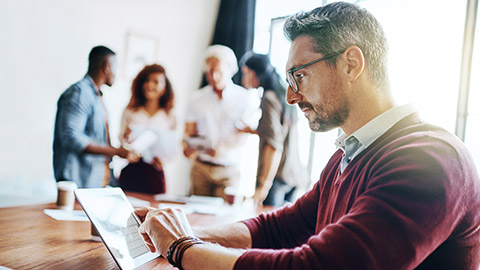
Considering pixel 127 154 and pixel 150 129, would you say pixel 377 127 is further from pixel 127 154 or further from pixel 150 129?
pixel 150 129

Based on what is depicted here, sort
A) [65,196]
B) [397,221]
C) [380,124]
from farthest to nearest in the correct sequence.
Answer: [65,196], [380,124], [397,221]

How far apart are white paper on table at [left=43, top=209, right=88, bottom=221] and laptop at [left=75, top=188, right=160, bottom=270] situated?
0.38 metres

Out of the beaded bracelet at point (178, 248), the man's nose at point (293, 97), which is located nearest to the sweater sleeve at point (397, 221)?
the beaded bracelet at point (178, 248)

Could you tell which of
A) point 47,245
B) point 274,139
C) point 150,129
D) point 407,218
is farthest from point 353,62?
point 150,129

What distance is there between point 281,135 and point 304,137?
106 centimetres

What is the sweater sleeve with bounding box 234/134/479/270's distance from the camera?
0.60 meters

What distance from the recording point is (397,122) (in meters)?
0.86

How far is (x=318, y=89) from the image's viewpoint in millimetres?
998

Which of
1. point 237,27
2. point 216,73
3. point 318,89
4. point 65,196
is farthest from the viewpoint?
Answer: point 237,27

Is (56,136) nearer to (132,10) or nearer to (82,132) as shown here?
(82,132)

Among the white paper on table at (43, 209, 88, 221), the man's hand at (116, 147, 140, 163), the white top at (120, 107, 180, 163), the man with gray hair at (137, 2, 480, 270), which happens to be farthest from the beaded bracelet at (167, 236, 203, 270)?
the white top at (120, 107, 180, 163)

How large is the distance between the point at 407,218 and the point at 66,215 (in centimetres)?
122

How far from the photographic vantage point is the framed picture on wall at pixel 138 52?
136 inches

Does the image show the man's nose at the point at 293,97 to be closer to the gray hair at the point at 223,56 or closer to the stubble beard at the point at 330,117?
the stubble beard at the point at 330,117
